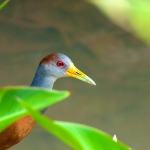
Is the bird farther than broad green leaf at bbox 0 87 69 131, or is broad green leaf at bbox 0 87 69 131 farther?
the bird

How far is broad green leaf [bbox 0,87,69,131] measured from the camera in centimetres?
36

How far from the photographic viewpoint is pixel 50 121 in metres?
0.33

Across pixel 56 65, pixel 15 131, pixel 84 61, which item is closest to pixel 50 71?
pixel 56 65

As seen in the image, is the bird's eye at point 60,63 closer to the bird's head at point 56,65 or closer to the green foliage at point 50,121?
the bird's head at point 56,65

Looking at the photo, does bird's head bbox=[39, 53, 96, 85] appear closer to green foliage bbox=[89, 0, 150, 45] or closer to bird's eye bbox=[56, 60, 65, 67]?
bird's eye bbox=[56, 60, 65, 67]

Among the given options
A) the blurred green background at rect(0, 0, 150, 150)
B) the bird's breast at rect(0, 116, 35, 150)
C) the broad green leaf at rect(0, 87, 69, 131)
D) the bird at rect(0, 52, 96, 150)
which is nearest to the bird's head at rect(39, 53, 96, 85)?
the bird at rect(0, 52, 96, 150)

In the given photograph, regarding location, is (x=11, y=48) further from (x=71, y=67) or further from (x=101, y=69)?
(x=71, y=67)

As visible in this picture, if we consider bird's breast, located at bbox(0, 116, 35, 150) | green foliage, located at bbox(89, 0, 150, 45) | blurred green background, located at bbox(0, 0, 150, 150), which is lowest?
bird's breast, located at bbox(0, 116, 35, 150)

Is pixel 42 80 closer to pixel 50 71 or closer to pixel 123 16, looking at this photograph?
pixel 50 71

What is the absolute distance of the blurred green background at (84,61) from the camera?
1704 mm

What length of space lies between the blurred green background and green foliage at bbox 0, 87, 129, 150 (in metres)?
1.29

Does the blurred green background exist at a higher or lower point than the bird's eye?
higher

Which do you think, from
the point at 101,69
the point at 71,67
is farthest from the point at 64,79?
the point at 71,67

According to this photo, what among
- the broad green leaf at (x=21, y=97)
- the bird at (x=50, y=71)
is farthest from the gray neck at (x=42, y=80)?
the broad green leaf at (x=21, y=97)
